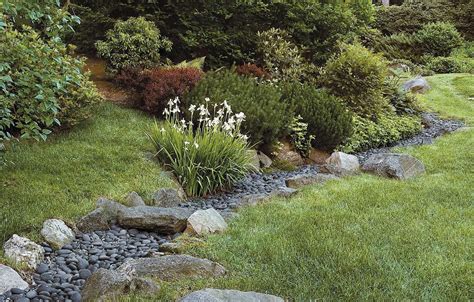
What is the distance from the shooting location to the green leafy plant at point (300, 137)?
29.2ft

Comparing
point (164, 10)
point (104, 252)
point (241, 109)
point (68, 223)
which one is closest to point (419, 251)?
point (104, 252)

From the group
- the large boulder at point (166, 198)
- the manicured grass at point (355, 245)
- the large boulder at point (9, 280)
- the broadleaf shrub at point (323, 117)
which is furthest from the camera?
the broadleaf shrub at point (323, 117)

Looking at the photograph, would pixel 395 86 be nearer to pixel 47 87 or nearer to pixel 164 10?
pixel 164 10

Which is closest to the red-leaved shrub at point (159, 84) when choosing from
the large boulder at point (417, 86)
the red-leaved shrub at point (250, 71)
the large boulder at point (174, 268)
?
the red-leaved shrub at point (250, 71)

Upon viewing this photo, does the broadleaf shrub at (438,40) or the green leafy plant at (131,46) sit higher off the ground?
the green leafy plant at (131,46)

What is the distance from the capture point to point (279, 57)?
1195cm

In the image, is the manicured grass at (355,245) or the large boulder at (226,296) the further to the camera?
the manicured grass at (355,245)

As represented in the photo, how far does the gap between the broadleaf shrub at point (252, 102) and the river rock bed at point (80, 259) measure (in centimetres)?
331

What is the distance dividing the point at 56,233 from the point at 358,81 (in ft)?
27.5

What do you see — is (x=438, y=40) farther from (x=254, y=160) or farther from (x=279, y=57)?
(x=254, y=160)

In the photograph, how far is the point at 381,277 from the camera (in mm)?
3611

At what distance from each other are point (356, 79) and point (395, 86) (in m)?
2.60

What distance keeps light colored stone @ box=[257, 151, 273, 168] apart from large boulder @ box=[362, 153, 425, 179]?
1.57 m

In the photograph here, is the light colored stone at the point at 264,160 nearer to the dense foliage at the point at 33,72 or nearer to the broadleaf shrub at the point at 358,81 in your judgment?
the broadleaf shrub at the point at 358,81
